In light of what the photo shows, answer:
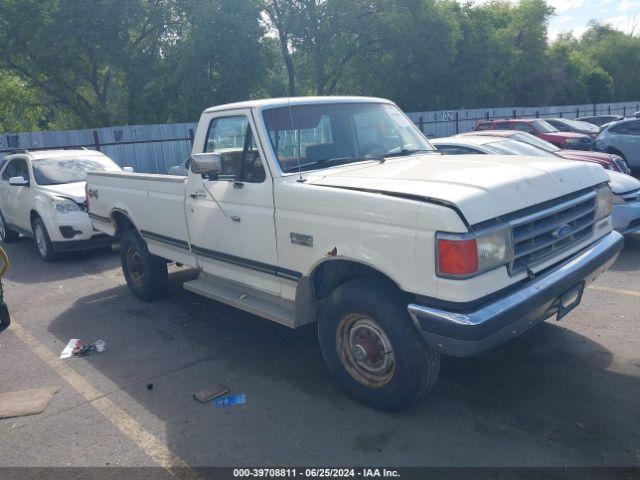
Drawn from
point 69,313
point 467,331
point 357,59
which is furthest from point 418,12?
point 467,331

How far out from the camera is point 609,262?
4371 mm

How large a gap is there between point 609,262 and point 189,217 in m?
3.69

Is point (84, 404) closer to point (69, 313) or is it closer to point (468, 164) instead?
point (69, 313)

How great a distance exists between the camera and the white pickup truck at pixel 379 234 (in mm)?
3320

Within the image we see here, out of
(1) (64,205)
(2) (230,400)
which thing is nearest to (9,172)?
(1) (64,205)

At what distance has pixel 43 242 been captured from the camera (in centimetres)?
930

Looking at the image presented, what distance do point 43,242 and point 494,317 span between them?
8225mm

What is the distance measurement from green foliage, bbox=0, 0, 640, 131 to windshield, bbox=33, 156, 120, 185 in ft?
59.2

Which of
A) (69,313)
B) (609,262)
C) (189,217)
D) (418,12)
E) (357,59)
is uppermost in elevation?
(418,12)

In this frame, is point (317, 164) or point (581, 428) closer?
point (581, 428)

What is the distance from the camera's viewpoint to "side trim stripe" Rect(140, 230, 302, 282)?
4375 millimetres

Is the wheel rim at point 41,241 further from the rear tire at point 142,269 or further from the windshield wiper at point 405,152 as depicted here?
the windshield wiper at point 405,152

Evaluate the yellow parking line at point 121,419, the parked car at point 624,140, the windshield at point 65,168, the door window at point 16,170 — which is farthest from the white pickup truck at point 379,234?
the parked car at point 624,140

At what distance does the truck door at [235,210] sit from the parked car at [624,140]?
487 inches
